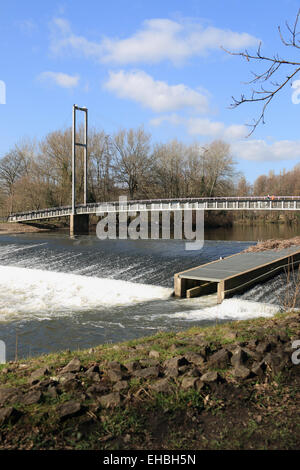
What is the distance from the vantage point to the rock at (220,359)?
496 centimetres

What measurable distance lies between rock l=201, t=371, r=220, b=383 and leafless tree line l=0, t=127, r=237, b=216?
171 feet

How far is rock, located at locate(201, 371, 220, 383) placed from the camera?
4488 mm

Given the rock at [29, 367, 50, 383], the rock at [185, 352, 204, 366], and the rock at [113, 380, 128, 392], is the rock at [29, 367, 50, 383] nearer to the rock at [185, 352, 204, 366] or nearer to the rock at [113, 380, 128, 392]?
the rock at [113, 380, 128, 392]

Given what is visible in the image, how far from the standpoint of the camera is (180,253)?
23.9 meters

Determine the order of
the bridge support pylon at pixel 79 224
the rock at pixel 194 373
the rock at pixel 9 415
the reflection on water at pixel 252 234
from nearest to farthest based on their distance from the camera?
the rock at pixel 9 415, the rock at pixel 194 373, the reflection on water at pixel 252 234, the bridge support pylon at pixel 79 224

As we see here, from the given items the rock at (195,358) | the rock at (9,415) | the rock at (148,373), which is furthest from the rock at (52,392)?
the rock at (195,358)

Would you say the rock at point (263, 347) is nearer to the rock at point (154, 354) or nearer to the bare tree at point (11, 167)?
the rock at point (154, 354)

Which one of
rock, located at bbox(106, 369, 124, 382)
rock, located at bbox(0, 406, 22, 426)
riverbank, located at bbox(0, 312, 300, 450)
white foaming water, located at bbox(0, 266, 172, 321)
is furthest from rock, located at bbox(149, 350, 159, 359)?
white foaming water, located at bbox(0, 266, 172, 321)

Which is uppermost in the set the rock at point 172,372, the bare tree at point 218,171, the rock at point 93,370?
the bare tree at point 218,171

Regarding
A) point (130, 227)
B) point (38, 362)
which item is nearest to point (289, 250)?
point (38, 362)

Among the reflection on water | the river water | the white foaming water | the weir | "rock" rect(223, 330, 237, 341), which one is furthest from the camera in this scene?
the reflection on water

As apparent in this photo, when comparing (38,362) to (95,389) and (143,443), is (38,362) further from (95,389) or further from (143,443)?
(143,443)

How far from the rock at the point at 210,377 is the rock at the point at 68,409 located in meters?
1.46

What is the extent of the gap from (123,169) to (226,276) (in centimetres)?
4998
